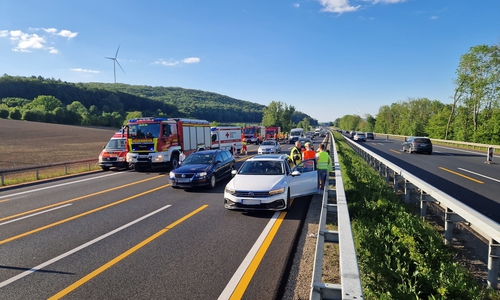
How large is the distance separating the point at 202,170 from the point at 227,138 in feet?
60.2

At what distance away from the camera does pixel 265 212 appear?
351 inches

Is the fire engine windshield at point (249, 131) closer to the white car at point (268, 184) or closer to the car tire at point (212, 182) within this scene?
the car tire at point (212, 182)

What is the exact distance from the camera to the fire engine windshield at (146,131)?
1786cm

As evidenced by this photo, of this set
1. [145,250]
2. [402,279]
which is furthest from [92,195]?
[402,279]

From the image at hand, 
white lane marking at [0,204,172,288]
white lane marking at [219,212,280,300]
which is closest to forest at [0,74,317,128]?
white lane marking at [0,204,172,288]

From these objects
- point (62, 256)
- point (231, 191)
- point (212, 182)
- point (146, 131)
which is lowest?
point (62, 256)

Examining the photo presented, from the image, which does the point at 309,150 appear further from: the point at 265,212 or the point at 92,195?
the point at 92,195

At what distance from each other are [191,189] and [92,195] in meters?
3.67

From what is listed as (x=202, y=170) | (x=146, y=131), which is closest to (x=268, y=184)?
(x=202, y=170)

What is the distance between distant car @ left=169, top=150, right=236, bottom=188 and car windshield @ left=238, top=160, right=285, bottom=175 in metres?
2.37

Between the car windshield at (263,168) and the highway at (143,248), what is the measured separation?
1.21m

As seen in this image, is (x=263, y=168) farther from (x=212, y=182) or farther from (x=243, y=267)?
(x=243, y=267)

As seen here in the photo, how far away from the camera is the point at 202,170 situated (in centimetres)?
1201

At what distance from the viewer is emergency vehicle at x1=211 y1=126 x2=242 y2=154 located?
94.3ft
